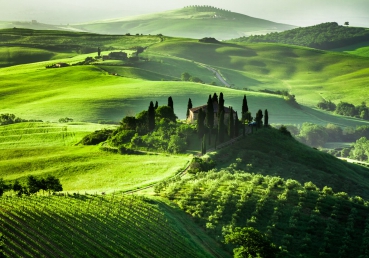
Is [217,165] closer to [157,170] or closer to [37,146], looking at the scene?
[157,170]

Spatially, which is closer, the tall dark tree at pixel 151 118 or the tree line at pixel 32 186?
the tree line at pixel 32 186

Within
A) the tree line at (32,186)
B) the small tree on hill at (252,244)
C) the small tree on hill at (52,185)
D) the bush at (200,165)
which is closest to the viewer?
the small tree on hill at (252,244)

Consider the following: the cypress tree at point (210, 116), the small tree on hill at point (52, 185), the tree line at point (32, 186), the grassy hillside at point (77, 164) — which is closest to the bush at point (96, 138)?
the grassy hillside at point (77, 164)

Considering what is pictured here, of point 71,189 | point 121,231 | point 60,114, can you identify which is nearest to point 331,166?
point 71,189

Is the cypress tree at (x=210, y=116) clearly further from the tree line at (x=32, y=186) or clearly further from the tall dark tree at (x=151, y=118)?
the tree line at (x=32, y=186)

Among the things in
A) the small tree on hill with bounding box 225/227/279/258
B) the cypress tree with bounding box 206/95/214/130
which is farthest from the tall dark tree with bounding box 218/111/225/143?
the small tree on hill with bounding box 225/227/279/258

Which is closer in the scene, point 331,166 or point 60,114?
point 331,166
